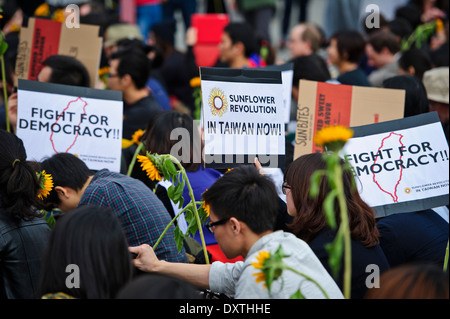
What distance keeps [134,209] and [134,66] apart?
272cm

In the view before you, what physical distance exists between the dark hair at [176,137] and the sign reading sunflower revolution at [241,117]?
0.59 meters

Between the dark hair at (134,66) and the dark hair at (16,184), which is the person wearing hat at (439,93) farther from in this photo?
the dark hair at (16,184)

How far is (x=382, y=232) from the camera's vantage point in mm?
3568

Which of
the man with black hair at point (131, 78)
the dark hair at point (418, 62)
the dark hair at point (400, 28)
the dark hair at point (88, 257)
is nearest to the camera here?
the dark hair at point (88, 257)

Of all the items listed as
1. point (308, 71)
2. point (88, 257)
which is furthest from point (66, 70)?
point (88, 257)

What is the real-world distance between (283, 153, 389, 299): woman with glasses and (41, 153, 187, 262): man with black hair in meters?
0.85

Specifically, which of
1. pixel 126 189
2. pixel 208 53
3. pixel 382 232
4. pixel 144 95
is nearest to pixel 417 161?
pixel 382 232

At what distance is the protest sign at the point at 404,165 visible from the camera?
3.68 m

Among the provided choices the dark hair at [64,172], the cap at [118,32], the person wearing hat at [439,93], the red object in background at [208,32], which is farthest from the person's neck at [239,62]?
the dark hair at [64,172]

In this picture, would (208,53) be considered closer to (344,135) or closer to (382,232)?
(382,232)

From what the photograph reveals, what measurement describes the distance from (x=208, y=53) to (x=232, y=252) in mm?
6659

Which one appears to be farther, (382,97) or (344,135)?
(382,97)

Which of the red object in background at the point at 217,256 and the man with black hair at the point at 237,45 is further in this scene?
the man with black hair at the point at 237,45

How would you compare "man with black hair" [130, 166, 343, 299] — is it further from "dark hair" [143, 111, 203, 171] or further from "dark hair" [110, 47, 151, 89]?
"dark hair" [110, 47, 151, 89]
